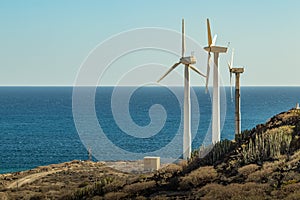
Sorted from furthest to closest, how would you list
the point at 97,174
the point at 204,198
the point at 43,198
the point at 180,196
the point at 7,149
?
the point at 7,149 → the point at 97,174 → the point at 43,198 → the point at 180,196 → the point at 204,198

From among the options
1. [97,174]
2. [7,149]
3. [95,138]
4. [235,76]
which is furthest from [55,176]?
[95,138]

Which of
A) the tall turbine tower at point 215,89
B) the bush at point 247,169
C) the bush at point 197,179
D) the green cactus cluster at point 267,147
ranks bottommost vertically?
the bush at point 197,179

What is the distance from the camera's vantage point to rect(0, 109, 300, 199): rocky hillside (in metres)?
21.7

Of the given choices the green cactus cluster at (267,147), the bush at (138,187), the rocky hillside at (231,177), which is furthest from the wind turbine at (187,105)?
the bush at (138,187)

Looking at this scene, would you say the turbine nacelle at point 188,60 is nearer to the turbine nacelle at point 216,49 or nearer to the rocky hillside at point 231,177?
the turbine nacelle at point 216,49

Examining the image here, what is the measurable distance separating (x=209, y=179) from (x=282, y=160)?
3.72 metres

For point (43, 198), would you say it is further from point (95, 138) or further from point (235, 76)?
point (95, 138)

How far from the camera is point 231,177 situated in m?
24.9

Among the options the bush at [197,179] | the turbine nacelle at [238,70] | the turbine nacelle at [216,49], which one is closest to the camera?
the bush at [197,179]

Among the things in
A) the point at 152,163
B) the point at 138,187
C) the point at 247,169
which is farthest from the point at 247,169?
the point at 152,163

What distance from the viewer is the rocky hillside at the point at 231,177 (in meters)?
21.7

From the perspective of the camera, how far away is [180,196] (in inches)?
922

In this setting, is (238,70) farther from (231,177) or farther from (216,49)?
(231,177)

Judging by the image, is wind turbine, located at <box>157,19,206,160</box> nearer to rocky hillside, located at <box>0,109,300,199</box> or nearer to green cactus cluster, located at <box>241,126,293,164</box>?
rocky hillside, located at <box>0,109,300,199</box>
